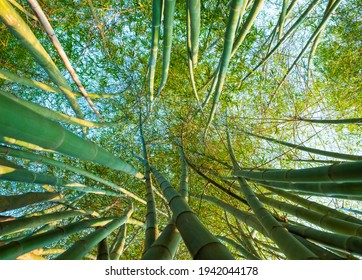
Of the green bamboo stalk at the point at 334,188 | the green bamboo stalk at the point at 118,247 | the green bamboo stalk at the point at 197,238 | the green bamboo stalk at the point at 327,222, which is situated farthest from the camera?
the green bamboo stalk at the point at 118,247

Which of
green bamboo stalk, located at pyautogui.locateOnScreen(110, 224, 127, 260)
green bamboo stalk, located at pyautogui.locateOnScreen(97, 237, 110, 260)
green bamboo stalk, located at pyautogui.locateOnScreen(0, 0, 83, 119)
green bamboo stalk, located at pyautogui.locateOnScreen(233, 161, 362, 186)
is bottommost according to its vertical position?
green bamboo stalk, located at pyautogui.locateOnScreen(233, 161, 362, 186)

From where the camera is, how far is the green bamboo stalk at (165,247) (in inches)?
54.0

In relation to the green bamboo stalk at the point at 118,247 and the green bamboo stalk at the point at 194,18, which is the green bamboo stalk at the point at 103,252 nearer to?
the green bamboo stalk at the point at 118,247

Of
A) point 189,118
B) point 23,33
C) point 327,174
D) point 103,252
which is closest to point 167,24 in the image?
point 23,33

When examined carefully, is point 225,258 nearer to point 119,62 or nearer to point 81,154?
point 81,154

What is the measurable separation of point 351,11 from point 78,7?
3999mm

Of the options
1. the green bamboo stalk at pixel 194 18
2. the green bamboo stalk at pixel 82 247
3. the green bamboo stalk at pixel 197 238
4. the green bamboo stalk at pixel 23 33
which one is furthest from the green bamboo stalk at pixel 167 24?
the green bamboo stalk at pixel 82 247

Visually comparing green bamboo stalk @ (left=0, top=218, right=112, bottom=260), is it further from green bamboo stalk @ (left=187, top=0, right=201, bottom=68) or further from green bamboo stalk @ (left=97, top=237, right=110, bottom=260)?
green bamboo stalk @ (left=187, top=0, right=201, bottom=68)

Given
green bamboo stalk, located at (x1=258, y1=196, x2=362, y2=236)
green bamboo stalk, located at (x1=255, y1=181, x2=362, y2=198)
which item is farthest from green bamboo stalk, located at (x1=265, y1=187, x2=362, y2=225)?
green bamboo stalk, located at (x1=255, y1=181, x2=362, y2=198)

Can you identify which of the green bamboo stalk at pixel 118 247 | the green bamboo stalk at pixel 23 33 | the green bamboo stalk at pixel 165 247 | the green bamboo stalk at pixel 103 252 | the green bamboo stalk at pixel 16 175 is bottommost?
the green bamboo stalk at pixel 165 247

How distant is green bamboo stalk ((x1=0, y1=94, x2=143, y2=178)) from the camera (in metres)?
0.77

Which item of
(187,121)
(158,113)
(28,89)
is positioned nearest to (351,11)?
(187,121)

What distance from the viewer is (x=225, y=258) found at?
1109 millimetres

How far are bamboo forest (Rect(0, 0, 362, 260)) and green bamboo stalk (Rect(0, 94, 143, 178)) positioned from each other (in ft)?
0.06
